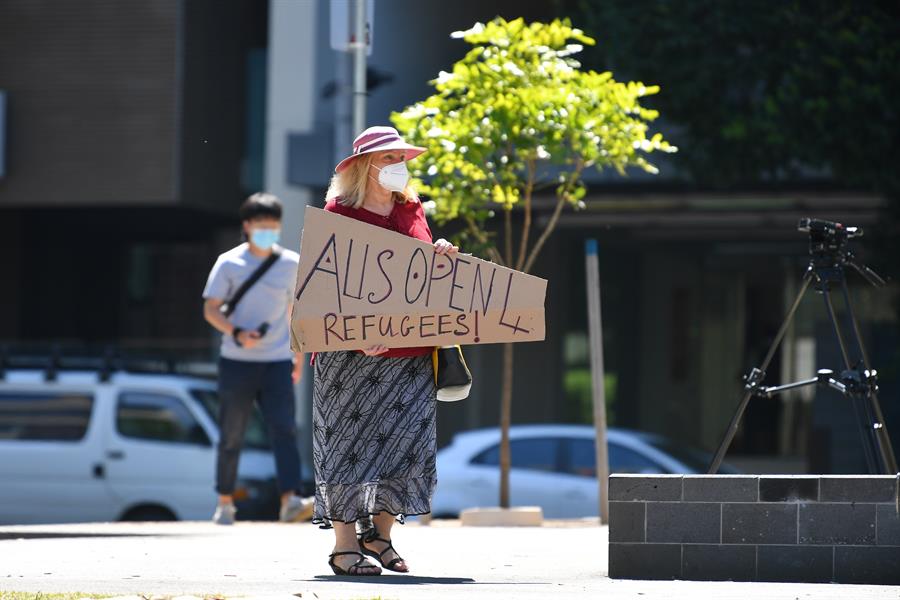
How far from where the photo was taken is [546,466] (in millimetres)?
14211

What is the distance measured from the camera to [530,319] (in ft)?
21.1

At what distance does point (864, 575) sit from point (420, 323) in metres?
1.81

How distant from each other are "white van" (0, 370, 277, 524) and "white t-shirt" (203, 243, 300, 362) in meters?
3.57

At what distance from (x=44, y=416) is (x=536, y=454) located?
3926 millimetres

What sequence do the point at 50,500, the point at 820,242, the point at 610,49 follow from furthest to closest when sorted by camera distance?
1. the point at 610,49
2. the point at 50,500
3. the point at 820,242

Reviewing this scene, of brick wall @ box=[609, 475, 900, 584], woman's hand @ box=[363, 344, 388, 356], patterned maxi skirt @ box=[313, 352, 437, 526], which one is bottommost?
brick wall @ box=[609, 475, 900, 584]

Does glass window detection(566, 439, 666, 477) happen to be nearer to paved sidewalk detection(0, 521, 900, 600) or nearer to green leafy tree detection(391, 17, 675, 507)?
green leafy tree detection(391, 17, 675, 507)

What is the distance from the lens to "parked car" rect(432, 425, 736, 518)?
13.7 m

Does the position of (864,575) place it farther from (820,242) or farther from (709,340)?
(709,340)

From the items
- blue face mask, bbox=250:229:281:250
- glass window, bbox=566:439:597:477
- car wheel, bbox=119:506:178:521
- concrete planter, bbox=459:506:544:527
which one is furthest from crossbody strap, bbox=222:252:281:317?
glass window, bbox=566:439:597:477

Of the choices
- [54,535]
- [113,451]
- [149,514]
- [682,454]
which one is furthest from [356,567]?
[682,454]

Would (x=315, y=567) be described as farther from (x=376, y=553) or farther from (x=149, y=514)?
(x=149, y=514)

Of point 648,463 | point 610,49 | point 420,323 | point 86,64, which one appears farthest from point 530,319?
point 86,64

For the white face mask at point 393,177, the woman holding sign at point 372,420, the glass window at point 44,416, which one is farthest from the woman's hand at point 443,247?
the glass window at point 44,416
